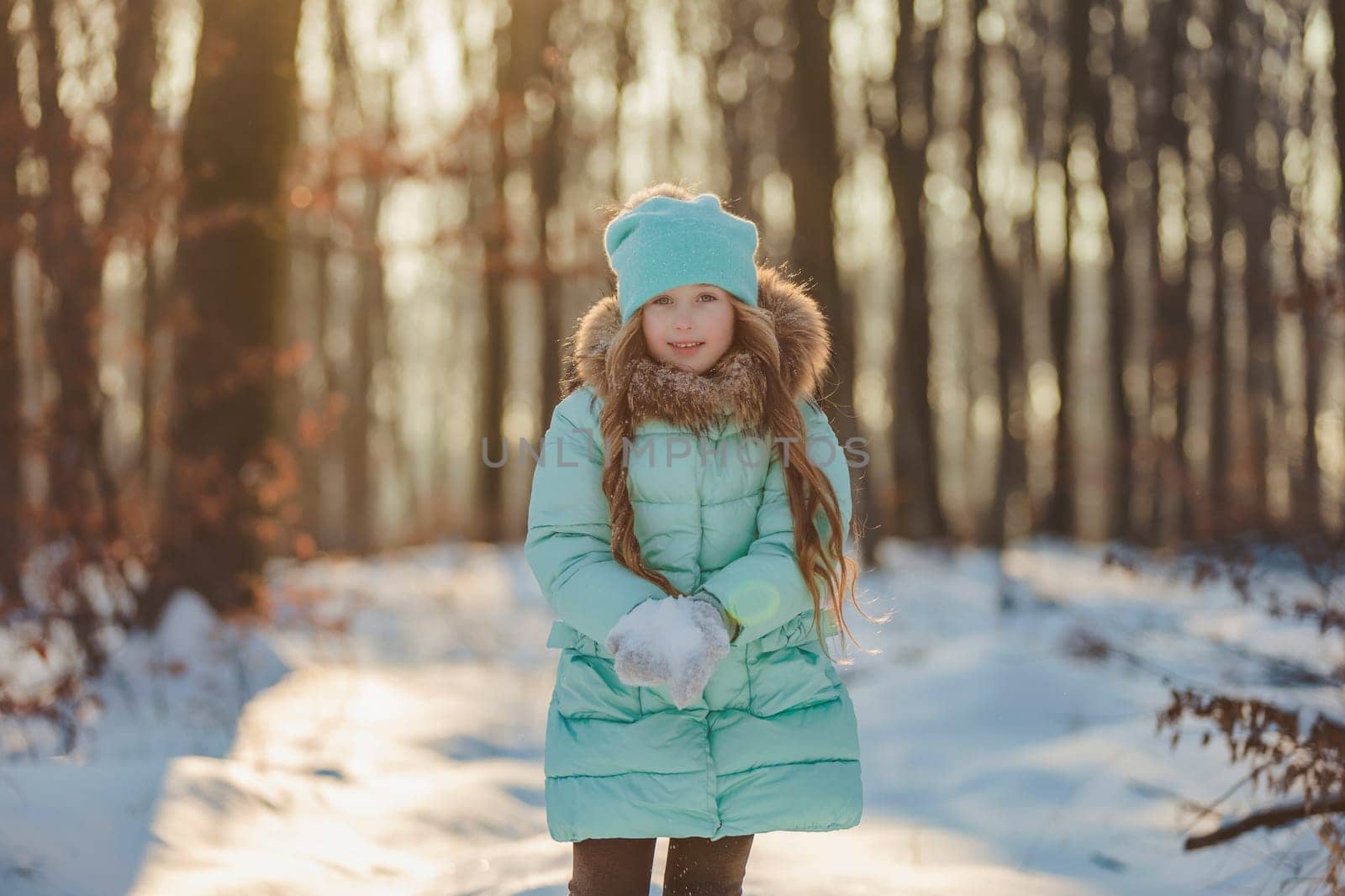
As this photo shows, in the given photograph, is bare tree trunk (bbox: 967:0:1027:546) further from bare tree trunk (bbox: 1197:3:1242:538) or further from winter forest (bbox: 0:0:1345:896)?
bare tree trunk (bbox: 1197:3:1242:538)

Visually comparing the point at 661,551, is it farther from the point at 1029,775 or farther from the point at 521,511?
the point at 521,511

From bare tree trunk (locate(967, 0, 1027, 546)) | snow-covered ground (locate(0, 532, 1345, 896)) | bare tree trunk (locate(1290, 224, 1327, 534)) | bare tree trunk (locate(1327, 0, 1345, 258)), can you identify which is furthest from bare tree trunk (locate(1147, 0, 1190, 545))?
bare tree trunk (locate(1290, 224, 1327, 534))

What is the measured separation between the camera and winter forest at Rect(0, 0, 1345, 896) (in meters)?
3.93

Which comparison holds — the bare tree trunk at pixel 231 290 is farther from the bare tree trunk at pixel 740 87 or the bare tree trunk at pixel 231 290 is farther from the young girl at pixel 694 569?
the bare tree trunk at pixel 740 87

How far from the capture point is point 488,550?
18.6 meters

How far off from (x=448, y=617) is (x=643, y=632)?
9339 millimetres

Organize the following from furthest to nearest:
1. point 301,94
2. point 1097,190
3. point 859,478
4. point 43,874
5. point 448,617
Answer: point 1097,190 → point 448,617 → point 301,94 → point 43,874 → point 859,478

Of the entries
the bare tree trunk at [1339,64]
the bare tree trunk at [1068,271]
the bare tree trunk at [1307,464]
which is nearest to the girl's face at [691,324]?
the bare tree trunk at [1307,464]

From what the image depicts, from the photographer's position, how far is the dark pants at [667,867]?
2.54 meters

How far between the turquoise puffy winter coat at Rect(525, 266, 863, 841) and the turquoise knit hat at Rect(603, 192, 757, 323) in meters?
0.17

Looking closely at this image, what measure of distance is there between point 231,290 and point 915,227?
27.6ft

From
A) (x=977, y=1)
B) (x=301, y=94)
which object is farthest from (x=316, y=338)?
(x=301, y=94)

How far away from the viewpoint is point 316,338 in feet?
78.9

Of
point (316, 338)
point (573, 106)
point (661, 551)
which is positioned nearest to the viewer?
point (661, 551)
